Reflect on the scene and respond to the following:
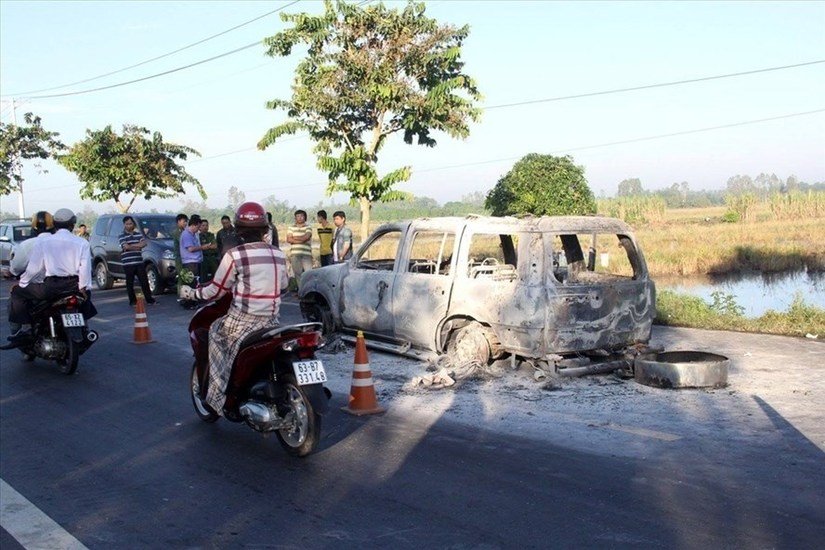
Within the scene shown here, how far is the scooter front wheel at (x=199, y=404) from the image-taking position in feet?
25.2

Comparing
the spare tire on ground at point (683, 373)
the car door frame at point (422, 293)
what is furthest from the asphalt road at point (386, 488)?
the car door frame at point (422, 293)

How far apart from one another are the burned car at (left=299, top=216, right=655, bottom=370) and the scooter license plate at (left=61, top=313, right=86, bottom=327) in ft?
9.93

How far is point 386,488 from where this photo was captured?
5781mm

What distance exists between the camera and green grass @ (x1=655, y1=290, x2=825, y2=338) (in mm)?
11914

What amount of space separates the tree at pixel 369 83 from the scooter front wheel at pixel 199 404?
10.4 meters

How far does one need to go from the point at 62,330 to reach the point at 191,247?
6595 mm

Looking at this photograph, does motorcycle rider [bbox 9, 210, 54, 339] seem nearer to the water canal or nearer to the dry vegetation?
the water canal

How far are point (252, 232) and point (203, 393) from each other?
1592 mm

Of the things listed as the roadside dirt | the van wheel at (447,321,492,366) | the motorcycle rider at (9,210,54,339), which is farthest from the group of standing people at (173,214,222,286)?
the van wheel at (447,321,492,366)

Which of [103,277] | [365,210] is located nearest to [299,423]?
[365,210]

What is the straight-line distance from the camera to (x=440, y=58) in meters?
17.8

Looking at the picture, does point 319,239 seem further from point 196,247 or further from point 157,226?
point 157,226

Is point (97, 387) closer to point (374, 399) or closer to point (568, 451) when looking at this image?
point (374, 399)

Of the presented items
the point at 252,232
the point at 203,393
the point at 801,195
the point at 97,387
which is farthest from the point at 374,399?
the point at 801,195
